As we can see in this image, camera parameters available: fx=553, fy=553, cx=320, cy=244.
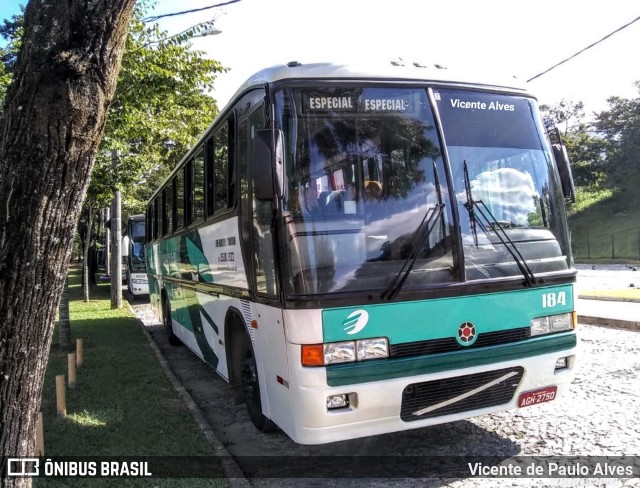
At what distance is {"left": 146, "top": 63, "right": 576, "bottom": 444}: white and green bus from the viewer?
3873 millimetres

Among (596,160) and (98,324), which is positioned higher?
(596,160)

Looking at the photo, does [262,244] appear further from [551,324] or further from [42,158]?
[551,324]

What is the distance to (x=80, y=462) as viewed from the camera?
4527 millimetres

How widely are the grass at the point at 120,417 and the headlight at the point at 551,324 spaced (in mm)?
2681

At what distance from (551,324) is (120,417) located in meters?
4.26

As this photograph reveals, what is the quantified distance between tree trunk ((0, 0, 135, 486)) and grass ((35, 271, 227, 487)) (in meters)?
1.81

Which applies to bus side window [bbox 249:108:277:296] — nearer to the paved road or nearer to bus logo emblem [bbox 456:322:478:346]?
bus logo emblem [bbox 456:322:478:346]

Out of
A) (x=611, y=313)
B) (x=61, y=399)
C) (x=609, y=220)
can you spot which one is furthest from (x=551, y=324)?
(x=609, y=220)

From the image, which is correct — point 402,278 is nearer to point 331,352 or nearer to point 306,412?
point 331,352

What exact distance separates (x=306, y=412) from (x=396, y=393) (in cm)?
64

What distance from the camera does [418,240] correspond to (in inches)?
159

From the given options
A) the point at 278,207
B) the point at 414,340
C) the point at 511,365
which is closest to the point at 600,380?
the point at 511,365

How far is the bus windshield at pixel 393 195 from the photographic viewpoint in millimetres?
3951

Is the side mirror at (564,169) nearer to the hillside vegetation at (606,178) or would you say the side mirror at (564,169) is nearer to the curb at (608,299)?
the curb at (608,299)
